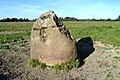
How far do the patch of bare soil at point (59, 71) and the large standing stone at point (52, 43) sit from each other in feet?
2.26

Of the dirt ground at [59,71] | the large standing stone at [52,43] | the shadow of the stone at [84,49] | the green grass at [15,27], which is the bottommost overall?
the green grass at [15,27]

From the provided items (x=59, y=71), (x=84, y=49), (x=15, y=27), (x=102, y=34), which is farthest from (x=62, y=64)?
(x=15, y=27)

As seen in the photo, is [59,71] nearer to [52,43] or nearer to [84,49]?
[52,43]

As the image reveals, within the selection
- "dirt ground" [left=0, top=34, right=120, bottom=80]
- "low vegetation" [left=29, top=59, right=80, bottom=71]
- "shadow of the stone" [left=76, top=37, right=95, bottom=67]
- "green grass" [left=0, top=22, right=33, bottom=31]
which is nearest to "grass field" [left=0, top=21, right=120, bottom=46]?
"green grass" [left=0, top=22, right=33, bottom=31]

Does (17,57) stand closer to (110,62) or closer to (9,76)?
(9,76)

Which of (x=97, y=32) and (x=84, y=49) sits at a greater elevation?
(x=84, y=49)

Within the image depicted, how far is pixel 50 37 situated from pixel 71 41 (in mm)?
1130

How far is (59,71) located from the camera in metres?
12.7

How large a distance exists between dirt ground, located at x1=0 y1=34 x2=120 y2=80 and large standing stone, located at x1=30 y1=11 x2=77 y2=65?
27.0 inches

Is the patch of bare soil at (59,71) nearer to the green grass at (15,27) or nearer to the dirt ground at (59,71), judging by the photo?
the dirt ground at (59,71)

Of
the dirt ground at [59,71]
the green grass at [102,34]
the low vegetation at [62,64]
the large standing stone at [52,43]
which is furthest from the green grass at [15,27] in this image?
the low vegetation at [62,64]

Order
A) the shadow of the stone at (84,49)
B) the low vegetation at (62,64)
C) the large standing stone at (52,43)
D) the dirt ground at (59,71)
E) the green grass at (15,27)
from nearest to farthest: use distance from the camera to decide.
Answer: the dirt ground at (59,71) < the low vegetation at (62,64) < the large standing stone at (52,43) < the shadow of the stone at (84,49) < the green grass at (15,27)

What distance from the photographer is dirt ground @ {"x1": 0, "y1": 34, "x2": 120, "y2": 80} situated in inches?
470

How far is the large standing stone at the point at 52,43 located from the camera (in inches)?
518
